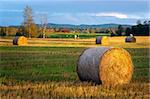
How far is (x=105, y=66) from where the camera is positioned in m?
12.7

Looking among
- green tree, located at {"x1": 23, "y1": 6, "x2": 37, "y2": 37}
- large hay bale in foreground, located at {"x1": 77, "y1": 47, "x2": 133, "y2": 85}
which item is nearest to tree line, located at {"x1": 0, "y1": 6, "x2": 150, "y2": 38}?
green tree, located at {"x1": 23, "y1": 6, "x2": 37, "y2": 37}

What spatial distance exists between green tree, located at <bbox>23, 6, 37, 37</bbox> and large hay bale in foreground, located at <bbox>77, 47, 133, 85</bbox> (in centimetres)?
6655

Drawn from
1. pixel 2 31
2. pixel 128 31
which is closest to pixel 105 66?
pixel 128 31

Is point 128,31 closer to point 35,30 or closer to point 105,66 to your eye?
point 35,30

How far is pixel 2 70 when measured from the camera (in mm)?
16656

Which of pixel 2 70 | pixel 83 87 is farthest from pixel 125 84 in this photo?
pixel 2 70

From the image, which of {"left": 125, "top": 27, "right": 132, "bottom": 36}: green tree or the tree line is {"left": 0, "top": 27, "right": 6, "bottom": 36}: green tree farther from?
Answer: {"left": 125, "top": 27, "right": 132, "bottom": 36}: green tree

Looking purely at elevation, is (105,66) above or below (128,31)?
above

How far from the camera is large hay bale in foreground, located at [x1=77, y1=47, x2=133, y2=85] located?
1245cm

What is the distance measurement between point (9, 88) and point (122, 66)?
12.7ft

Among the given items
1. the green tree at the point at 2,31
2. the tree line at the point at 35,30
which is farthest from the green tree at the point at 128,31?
the green tree at the point at 2,31

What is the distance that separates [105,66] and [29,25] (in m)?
74.1

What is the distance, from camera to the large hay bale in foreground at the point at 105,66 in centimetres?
1245

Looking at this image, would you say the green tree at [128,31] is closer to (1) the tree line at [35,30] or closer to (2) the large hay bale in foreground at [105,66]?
(1) the tree line at [35,30]
